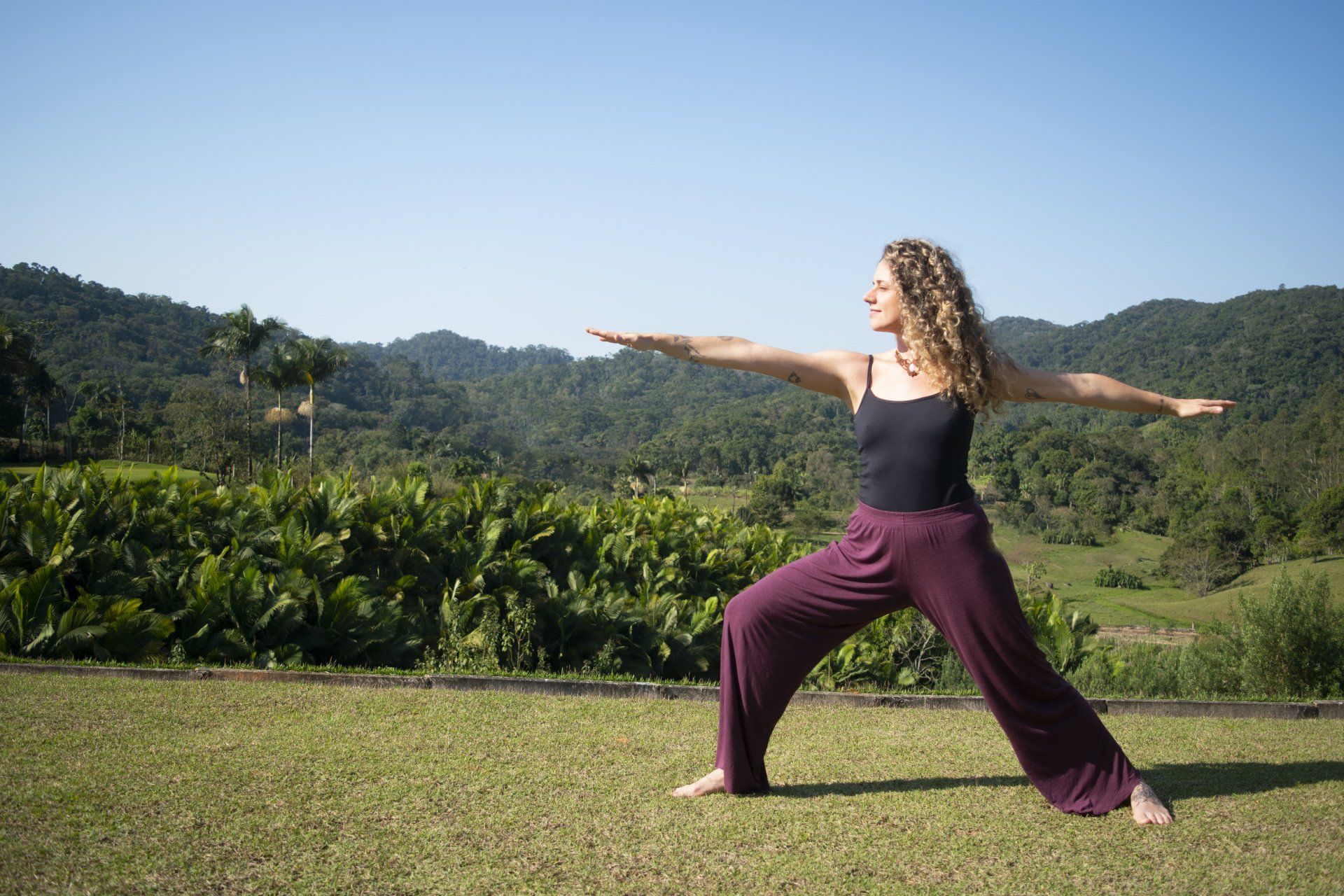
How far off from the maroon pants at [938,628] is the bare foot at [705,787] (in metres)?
0.03

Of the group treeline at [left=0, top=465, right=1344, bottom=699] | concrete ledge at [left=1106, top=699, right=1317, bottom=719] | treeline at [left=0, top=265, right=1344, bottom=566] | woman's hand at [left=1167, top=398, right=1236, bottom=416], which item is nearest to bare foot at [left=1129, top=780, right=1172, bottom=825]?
woman's hand at [left=1167, top=398, right=1236, bottom=416]

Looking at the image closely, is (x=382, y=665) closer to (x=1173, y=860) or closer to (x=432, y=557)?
(x=432, y=557)

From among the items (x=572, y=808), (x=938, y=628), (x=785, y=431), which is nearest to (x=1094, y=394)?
(x=938, y=628)

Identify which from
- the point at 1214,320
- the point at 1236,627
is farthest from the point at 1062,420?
the point at 1236,627

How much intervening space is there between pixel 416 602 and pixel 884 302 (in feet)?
19.3

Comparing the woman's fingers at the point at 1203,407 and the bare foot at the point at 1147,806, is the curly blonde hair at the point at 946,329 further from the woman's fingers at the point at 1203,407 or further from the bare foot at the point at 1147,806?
the bare foot at the point at 1147,806

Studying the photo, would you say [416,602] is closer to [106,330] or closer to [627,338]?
[627,338]

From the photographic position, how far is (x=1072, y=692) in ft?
13.1

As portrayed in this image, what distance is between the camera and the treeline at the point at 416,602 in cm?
718

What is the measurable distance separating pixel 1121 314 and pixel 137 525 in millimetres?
165614

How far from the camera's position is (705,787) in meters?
4.04

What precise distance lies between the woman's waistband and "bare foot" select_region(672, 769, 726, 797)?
1.18m

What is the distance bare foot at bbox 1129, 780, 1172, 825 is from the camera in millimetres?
3768

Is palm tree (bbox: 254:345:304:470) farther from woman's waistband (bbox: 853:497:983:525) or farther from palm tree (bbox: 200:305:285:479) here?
woman's waistband (bbox: 853:497:983:525)
